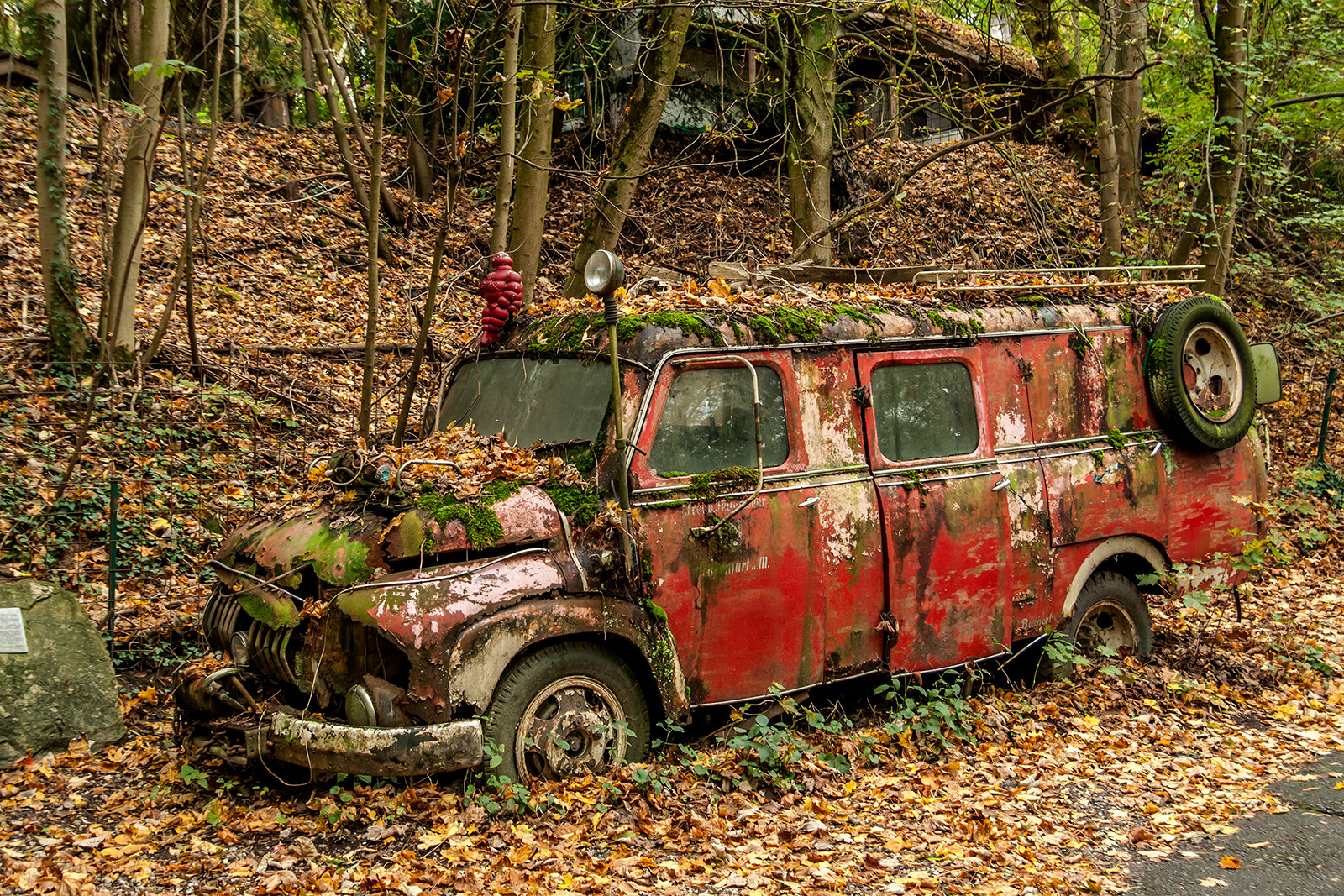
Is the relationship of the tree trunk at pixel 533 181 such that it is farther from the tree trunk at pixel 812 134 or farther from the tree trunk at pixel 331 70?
the tree trunk at pixel 812 134

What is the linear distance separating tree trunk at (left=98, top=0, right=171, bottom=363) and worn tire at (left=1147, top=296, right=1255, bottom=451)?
7.83 m

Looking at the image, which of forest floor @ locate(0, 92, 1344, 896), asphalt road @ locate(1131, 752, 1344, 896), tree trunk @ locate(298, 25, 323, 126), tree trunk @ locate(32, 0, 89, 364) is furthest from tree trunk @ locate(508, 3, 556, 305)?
tree trunk @ locate(298, 25, 323, 126)

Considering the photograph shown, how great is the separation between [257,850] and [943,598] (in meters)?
3.76

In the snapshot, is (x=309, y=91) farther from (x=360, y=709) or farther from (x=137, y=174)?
(x=360, y=709)

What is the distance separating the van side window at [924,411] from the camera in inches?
232

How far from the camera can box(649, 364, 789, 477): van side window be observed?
518 cm

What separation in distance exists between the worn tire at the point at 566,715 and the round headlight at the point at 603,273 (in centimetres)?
176

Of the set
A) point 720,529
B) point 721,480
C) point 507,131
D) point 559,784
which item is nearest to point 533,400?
point 721,480

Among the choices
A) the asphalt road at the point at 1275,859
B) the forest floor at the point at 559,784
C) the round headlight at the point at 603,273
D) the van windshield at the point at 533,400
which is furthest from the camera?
the van windshield at the point at 533,400

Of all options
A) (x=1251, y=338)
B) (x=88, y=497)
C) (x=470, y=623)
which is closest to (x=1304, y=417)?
(x=1251, y=338)

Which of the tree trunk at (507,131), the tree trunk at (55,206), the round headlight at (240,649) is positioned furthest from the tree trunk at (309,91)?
the round headlight at (240,649)

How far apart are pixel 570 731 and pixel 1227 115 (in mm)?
11766

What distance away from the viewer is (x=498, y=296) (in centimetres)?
613

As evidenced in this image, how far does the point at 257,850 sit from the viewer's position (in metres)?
4.38
